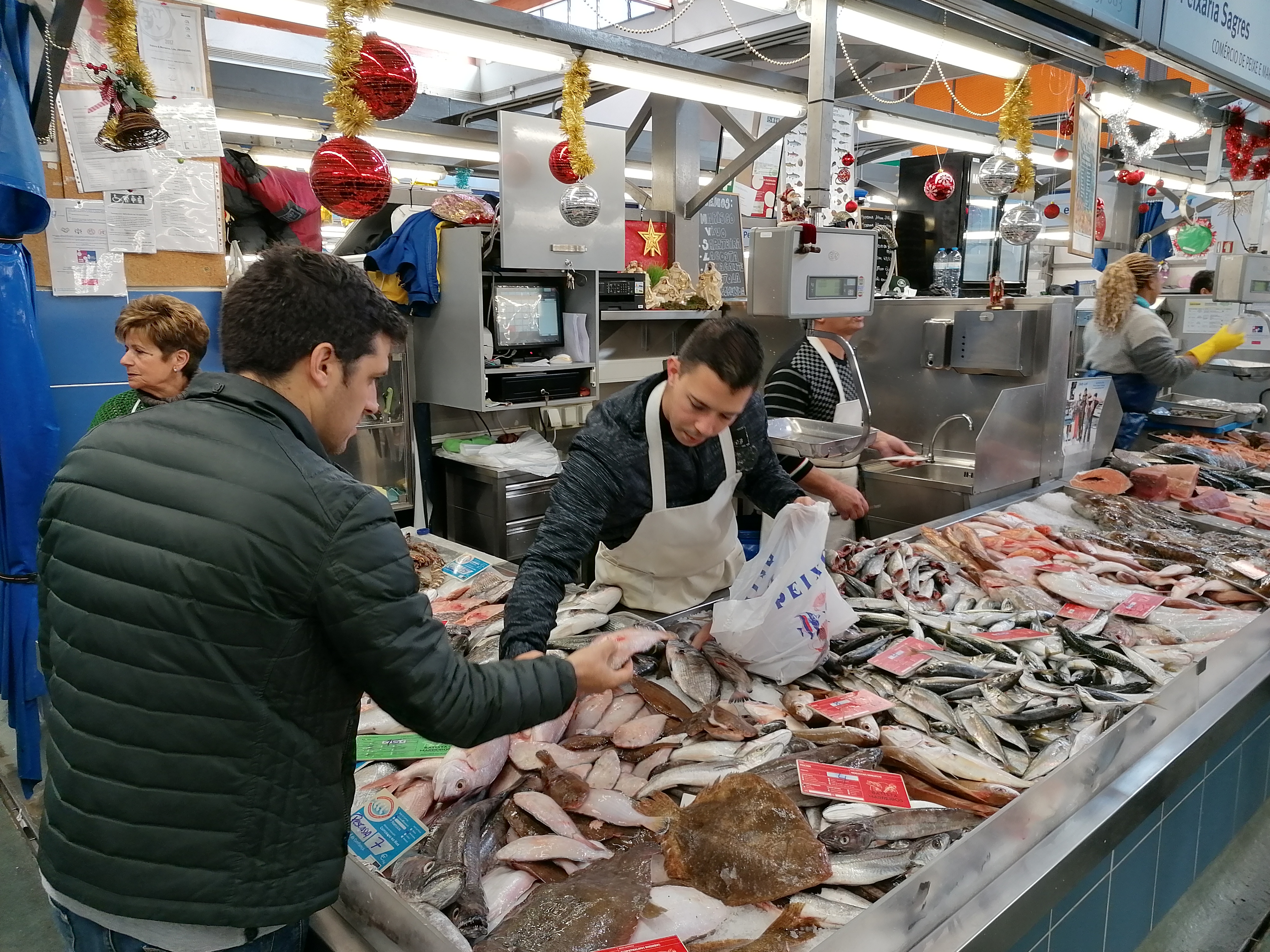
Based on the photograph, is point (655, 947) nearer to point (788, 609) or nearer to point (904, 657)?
point (788, 609)

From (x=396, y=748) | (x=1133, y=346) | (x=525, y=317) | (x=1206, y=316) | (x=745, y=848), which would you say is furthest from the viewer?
(x=1206, y=316)

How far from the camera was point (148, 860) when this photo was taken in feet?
4.04

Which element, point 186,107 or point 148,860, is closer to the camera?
point 148,860

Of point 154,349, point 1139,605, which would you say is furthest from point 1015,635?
point 154,349

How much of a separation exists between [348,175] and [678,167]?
4648mm

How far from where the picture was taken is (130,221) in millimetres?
3758

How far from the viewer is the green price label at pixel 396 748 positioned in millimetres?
2049

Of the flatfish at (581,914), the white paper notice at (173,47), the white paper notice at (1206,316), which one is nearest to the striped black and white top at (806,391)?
the white paper notice at (173,47)

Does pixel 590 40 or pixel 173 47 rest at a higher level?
pixel 590 40

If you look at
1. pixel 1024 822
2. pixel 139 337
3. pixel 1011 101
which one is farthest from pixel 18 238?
pixel 1011 101

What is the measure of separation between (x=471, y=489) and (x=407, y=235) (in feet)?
5.81

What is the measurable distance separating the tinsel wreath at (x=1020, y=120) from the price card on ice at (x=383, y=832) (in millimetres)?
4205


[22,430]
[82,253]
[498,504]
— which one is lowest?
[498,504]

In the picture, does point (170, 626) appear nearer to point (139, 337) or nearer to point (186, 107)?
point (139, 337)
